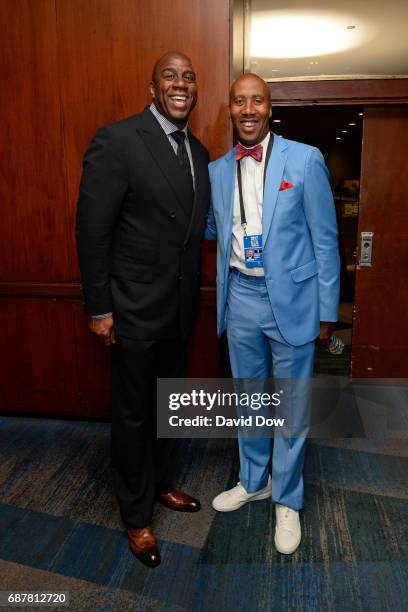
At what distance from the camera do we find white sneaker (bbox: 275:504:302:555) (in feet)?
6.76

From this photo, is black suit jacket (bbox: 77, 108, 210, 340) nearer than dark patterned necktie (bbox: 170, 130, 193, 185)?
Yes

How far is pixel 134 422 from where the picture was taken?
6.74 feet

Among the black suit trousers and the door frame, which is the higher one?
the door frame

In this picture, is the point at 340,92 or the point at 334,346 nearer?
the point at 334,346

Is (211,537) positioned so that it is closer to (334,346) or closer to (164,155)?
(334,346)

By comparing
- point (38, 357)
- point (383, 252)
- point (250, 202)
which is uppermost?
point (250, 202)

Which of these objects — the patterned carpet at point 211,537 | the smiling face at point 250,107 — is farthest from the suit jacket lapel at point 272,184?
the patterned carpet at point 211,537

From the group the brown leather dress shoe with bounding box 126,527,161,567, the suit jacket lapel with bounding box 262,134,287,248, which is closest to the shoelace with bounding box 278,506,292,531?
the brown leather dress shoe with bounding box 126,527,161,567

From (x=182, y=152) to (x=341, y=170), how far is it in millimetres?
8279

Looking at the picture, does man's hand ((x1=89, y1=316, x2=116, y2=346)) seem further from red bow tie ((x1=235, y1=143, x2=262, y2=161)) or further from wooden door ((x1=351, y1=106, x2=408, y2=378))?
wooden door ((x1=351, y1=106, x2=408, y2=378))

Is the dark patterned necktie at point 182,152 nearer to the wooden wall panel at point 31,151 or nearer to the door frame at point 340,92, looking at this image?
the wooden wall panel at point 31,151

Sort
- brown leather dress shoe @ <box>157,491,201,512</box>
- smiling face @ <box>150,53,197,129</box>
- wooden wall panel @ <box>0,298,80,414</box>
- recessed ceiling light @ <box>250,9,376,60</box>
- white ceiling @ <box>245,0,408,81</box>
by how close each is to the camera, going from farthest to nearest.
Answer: recessed ceiling light @ <box>250,9,376,60</box>, white ceiling @ <box>245,0,408,81</box>, wooden wall panel @ <box>0,298,80,414</box>, brown leather dress shoe @ <box>157,491,201,512</box>, smiling face @ <box>150,53,197,129</box>

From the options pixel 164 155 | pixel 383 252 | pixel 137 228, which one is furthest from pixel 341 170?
pixel 137 228

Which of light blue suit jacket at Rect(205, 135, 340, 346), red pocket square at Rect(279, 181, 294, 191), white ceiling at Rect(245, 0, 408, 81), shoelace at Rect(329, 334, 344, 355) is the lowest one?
shoelace at Rect(329, 334, 344, 355)
